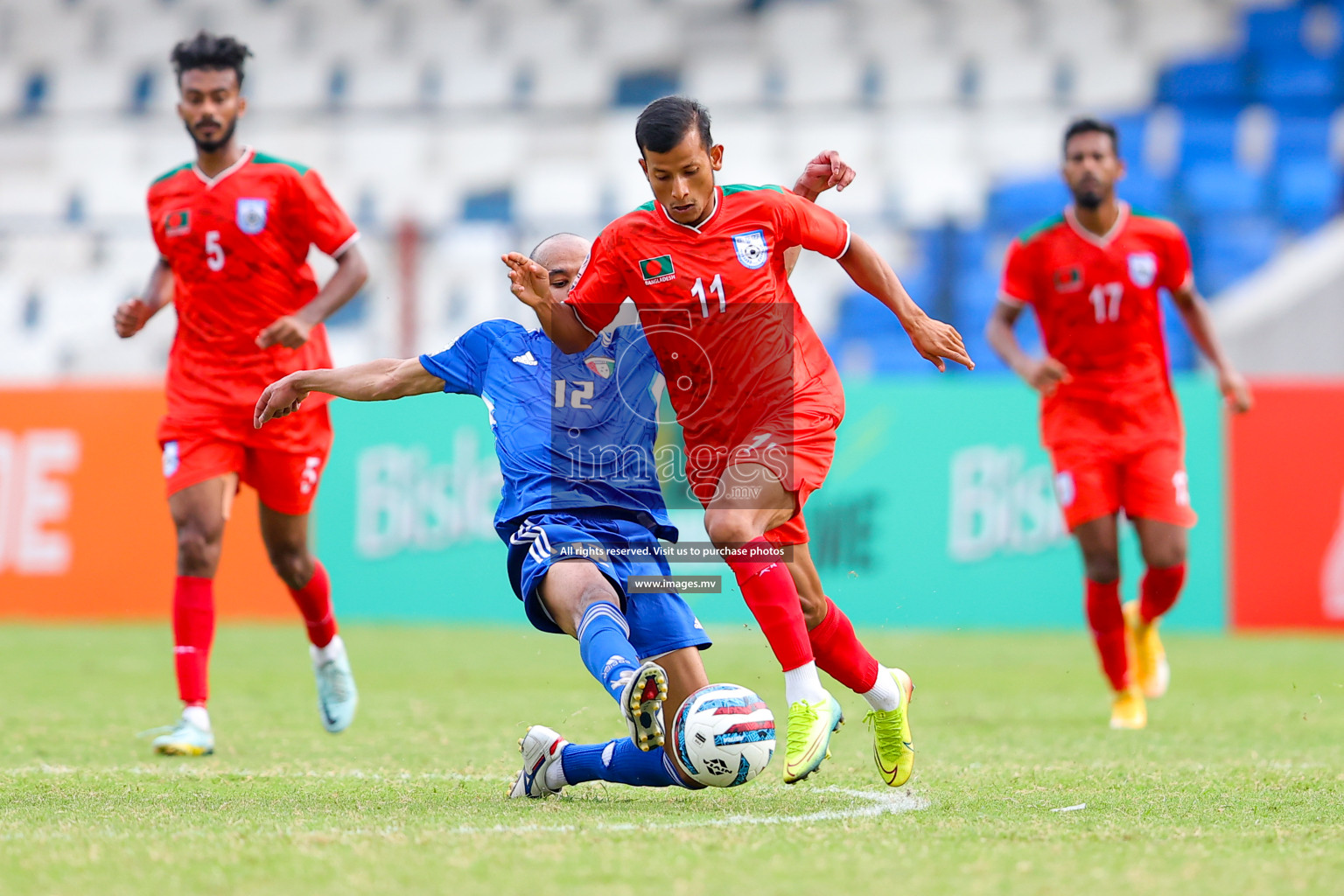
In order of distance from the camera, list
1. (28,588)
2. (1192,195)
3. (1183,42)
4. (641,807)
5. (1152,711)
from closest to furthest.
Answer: (641,807) → (1152,711) → (28,588) → (1192,195) → (1183,42)

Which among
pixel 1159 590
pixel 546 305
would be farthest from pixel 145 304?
pixel 1159 590

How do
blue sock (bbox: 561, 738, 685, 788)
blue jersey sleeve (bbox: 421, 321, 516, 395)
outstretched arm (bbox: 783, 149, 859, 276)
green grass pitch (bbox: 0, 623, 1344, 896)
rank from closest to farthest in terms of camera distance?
1. green grass pitch (bbox: 0, 623, 1344, 896)
2. blue sock (bbox: 561, 738, 685, 788)
3. blue jersey sleeve (bbox: 421, 321, 516, 395)
4. outstretched arm (bbox: 783, 149, 859, 276)

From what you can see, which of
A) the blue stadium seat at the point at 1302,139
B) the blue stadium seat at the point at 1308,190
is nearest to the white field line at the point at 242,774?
the blue stadium seat at the point at 1308,190

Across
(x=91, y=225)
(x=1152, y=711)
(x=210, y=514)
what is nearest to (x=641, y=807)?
(x=210, y=514)

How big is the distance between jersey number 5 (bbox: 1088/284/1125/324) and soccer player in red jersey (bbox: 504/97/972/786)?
2.67 meters

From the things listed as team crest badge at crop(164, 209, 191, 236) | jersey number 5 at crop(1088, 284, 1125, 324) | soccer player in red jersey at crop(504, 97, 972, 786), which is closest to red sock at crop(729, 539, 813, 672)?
soccer player in red jersey at crop(504, 97, 972, 786)

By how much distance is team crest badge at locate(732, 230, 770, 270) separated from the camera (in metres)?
4.61

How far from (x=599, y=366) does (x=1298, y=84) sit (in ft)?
48.5

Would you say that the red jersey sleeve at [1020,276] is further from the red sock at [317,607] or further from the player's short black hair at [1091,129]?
the red sock at [317,607]

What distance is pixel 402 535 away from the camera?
11.7m

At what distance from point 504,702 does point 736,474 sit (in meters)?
3.23

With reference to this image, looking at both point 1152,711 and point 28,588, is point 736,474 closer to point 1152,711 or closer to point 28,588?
A: point 1152,711

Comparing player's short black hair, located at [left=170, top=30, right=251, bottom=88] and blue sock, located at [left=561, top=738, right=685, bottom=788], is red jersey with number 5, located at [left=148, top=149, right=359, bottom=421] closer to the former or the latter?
player's short black hair, located at [left=170, top=30, right=251, bottom=88]

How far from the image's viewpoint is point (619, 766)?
178 inches
